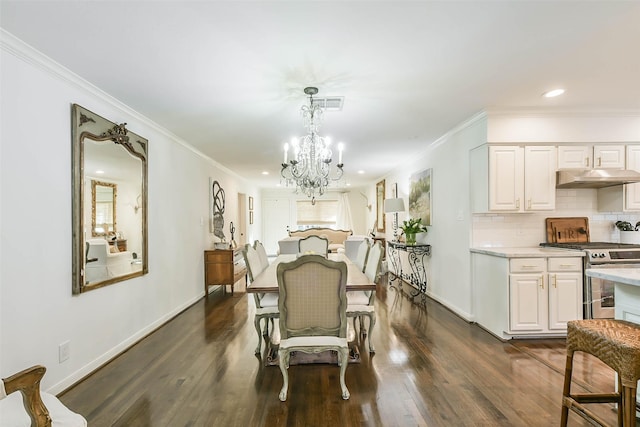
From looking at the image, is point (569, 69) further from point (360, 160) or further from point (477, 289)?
point (360, 160)

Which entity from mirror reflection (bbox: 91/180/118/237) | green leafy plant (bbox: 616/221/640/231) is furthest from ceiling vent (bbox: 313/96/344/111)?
green leafy plant (bbox: 616/221/640/231)

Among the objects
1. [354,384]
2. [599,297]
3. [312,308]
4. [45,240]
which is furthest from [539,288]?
[45,240]

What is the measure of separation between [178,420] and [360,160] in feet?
17.4

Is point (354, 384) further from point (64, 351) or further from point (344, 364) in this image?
point (64, 351)

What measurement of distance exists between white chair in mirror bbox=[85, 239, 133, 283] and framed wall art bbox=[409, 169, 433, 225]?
4.32m

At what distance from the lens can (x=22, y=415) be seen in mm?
1314

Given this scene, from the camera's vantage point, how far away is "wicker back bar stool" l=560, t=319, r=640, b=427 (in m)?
1.49

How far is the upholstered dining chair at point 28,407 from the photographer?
125cm

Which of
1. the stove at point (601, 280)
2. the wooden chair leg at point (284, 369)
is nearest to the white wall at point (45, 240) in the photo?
the wooden chair leg at point (284, 369)

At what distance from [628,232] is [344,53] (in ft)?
13.0

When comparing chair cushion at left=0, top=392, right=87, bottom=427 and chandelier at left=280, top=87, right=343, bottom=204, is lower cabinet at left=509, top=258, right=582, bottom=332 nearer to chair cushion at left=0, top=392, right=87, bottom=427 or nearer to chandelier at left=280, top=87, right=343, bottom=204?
chandelier at left=280, top=87, right=343, bottom=204

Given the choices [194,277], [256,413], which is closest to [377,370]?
[256,413]

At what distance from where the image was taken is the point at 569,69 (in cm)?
263

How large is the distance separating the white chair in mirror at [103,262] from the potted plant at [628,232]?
214 inches
